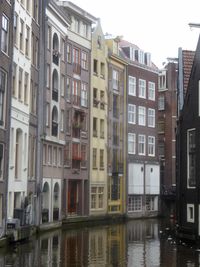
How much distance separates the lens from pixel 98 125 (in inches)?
2383

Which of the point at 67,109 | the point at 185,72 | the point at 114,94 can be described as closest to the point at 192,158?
the point at 185,72

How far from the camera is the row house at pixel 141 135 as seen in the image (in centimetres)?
6688

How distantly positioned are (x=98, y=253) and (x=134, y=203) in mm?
39448

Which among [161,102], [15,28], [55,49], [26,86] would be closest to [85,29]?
[55,49]

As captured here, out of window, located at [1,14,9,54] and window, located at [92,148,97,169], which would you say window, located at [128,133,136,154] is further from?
window, located at [1,14,9,54]

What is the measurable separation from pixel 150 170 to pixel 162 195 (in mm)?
3762

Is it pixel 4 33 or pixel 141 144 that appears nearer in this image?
pixel 4 33

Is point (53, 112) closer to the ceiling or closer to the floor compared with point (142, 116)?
closer to the floor

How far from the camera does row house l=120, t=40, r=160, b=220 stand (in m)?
66.9

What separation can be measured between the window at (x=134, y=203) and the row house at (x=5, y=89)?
3545 centimetres

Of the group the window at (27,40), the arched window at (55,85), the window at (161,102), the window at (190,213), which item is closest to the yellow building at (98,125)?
the arched window at (55,85)

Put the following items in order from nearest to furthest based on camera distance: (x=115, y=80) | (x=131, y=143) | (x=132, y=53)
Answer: (x=115, y=80) < (x=131, y=143) < (x=132, y=53)

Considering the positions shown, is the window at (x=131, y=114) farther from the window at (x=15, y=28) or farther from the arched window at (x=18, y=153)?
the window at (x=15, y=28)

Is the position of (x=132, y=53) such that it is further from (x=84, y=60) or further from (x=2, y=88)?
(x=2, y=88)
